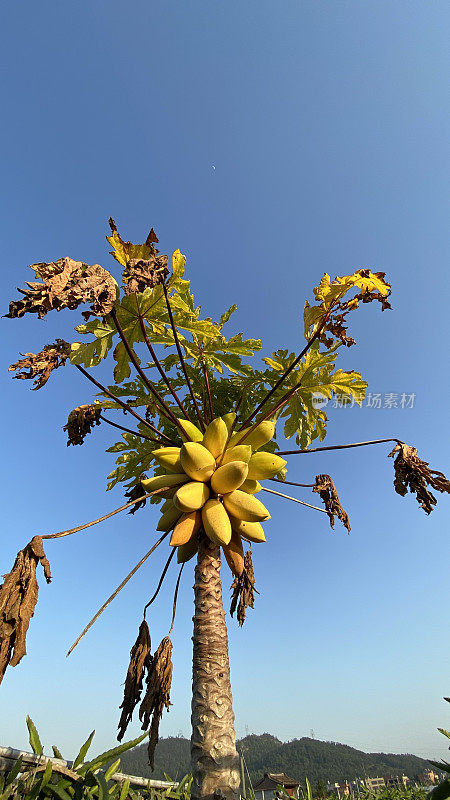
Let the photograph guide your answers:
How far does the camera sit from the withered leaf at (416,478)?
3.72 meters

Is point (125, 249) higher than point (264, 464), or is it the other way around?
point (125, 249)

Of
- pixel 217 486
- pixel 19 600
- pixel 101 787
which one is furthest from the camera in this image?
pixel 217 486

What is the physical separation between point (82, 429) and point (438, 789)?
3.85 meters

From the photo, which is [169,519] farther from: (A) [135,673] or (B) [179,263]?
(B) [179,263]

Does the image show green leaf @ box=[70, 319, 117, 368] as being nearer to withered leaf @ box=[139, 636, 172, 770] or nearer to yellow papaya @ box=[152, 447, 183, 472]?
yellow papaya @ box=[152, 447, 183, 472]

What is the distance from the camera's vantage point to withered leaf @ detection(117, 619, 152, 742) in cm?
304

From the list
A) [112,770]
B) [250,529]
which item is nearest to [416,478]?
[250,529]

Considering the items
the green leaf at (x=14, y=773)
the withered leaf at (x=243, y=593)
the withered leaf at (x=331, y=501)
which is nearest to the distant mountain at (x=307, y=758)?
the withered leaf at (x=243, y=593)

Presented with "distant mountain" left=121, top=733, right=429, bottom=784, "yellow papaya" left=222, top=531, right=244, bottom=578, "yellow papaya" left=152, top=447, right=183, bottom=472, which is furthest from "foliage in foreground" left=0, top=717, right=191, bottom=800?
"distant mountain" left=121, top=733, right=429, bottom=784

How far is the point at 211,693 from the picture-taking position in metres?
2.68

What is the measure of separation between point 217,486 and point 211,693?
1.32 m

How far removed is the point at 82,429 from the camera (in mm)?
4340

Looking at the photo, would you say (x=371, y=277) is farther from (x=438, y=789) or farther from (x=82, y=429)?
(x=438, y=789)

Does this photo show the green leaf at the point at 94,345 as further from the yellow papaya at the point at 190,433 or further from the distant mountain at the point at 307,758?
the distant mountain at the point at 307,758
